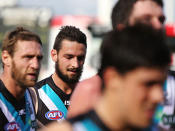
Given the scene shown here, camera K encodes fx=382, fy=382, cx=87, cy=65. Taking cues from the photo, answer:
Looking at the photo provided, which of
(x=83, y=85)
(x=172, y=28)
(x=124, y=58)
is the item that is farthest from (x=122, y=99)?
(x=172, y=28)

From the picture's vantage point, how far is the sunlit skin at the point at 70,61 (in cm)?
530

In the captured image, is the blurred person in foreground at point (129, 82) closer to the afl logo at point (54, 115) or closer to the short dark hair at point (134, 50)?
the short dark hair at point (134, 50)

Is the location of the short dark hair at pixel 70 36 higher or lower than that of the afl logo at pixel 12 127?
higher

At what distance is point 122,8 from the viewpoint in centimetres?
314

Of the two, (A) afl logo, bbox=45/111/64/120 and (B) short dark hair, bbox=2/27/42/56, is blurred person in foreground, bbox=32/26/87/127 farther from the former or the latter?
(B) short dark hair, bbox=2/27/42/56

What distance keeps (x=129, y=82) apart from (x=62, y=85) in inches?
138

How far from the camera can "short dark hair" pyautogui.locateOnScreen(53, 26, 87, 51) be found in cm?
553

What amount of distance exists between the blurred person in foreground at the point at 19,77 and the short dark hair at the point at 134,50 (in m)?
2.25

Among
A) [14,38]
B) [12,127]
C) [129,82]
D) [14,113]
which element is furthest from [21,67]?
[129,82]

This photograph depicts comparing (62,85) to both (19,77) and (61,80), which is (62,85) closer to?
(61,80)

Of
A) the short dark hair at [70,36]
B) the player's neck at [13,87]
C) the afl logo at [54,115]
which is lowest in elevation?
the afl logo at [54,115]

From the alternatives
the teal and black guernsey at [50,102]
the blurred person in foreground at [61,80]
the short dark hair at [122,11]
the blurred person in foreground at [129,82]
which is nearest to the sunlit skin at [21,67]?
the blurred person in foreground at [61,80]

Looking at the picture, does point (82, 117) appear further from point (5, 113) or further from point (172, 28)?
point (172, 28)

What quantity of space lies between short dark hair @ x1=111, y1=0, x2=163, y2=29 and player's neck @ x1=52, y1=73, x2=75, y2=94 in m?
2.20
